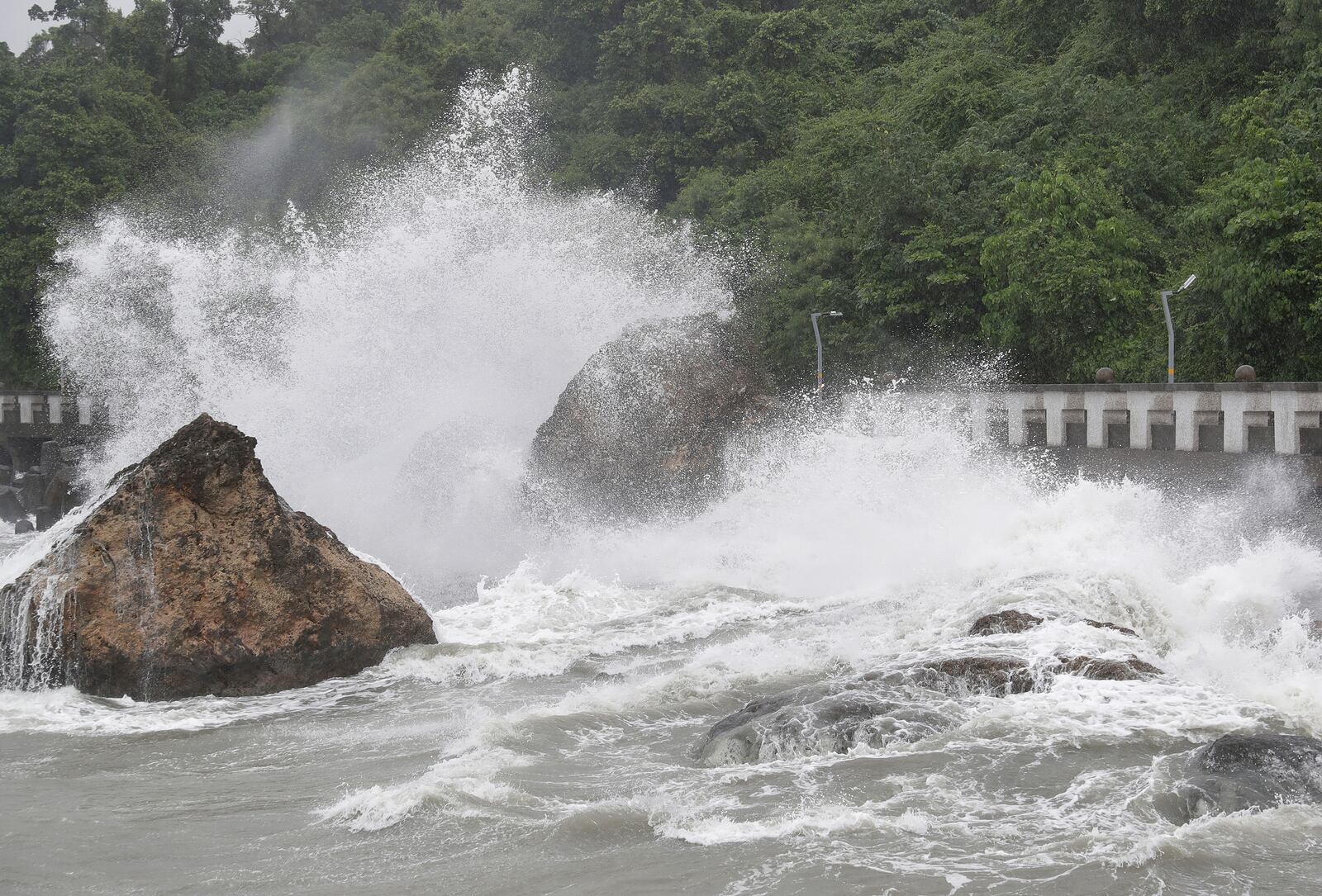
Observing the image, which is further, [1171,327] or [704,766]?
[1171,327]

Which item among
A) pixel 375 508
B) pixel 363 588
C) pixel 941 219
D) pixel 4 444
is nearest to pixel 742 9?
pixel 941 219

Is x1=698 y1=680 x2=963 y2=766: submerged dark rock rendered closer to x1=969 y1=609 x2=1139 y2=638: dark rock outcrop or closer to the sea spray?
x1=969 y1=609 x2=1139 y2=638: dark rock outcrop

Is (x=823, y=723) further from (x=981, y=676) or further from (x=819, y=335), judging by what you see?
(x=819, y=335)

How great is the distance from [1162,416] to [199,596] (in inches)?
373

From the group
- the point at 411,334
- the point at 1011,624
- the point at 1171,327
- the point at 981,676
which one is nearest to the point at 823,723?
the point at 981,676

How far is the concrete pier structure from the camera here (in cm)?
1234

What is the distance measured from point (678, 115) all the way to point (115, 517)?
2491cm

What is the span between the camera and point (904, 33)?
1436 inches

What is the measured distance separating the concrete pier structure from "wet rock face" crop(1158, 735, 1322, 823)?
6.46 meters

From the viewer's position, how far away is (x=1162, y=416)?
45.5ft

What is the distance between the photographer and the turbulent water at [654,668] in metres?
5.87

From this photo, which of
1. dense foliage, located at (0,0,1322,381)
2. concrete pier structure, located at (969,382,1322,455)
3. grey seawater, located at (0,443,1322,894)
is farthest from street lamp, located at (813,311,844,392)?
grey seawater, located at (0,443,1322,894)

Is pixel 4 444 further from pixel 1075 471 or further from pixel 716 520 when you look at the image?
pixel 1075 471

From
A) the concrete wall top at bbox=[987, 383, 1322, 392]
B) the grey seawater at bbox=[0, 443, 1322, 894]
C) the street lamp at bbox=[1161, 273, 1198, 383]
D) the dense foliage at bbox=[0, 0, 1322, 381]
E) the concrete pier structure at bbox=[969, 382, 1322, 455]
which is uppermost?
the dense foliage at bbox=[0, 0, 1322, 381]
